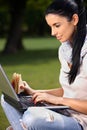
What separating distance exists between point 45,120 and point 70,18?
2.42 ft

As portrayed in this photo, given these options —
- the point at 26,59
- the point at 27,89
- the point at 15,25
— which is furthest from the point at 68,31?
the point at 15,25

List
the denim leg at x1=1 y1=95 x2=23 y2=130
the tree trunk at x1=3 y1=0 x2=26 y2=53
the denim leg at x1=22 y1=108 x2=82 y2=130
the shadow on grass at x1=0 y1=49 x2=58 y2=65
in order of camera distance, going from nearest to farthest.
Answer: the denim leg at x1=22 y1=108 x2=82 y2=130 < the denim leg at x1=1 y1=95 x2=23 y2=130 < the shadow on grass at x1=0 y1=49 x2=58 y2=65 < the tree trunk at x1=3 y1=0 x2=26 y2=53

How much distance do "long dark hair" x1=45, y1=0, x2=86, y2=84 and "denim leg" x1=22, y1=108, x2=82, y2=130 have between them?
0.30 meters

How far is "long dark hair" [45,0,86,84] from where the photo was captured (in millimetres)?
3568

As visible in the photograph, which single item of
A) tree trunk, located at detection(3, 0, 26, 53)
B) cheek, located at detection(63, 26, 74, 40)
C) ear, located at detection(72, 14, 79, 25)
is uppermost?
ear, located at detection(72, 14, 79, 25)

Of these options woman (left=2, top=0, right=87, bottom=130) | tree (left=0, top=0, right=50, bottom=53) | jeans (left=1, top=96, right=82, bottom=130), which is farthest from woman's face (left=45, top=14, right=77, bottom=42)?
tree (left=0, top=0, right=50, bottom=53)

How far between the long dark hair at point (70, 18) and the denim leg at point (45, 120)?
0.30m

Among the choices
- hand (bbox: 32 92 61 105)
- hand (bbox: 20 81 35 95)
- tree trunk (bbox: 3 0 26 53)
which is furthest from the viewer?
tree trunk (bbox: 3 0 26 53)

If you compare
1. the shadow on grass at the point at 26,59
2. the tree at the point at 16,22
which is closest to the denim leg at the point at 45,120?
the shadow on grass at the point at 26,59

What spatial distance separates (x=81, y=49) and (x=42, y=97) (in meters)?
0.44

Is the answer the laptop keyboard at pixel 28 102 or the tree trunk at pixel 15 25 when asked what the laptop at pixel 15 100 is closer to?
the laptop keyboard at pixel 28 102

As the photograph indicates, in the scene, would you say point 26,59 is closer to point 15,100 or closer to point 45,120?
point 15,100

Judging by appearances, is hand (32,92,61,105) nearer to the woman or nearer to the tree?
the woman

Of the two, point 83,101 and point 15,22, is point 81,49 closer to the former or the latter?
point 83,101
